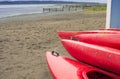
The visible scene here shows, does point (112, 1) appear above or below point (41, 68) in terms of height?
above

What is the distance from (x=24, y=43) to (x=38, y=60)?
282cm

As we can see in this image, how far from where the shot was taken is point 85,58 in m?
6.17

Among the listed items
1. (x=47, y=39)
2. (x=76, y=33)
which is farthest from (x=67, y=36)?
(x=47, y=39)

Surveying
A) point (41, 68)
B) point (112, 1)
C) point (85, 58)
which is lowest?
point (41, 68)

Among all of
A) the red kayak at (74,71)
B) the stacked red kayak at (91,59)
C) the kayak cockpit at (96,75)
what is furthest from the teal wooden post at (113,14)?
the kayak cockpit at (96,75)

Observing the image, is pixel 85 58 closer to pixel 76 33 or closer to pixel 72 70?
pixel 72 70

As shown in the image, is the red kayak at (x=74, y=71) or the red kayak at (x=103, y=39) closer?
the red kayak at (x=74, y=71)

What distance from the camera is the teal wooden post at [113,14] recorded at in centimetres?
795

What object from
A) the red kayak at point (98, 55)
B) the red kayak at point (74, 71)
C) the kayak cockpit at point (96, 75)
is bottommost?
the kayak cockpit at point (96, 75)

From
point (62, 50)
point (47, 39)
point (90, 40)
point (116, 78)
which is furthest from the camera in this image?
point (47, 39)

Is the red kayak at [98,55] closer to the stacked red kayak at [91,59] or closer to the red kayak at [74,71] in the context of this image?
the stacked red kayak at [91,59]

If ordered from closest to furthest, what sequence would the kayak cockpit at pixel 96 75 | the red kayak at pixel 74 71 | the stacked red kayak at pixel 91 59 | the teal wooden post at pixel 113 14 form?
the red kayak at pixel 74 71 → the stacked red kayak at pixel 91 59 → the kayak cockpit at pixel 96 75 → the teal wooden post at pixel 113 14

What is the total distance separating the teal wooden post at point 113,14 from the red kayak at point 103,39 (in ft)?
4.64

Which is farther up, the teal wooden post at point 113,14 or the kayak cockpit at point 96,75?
the teal wooden post at point 113,14
